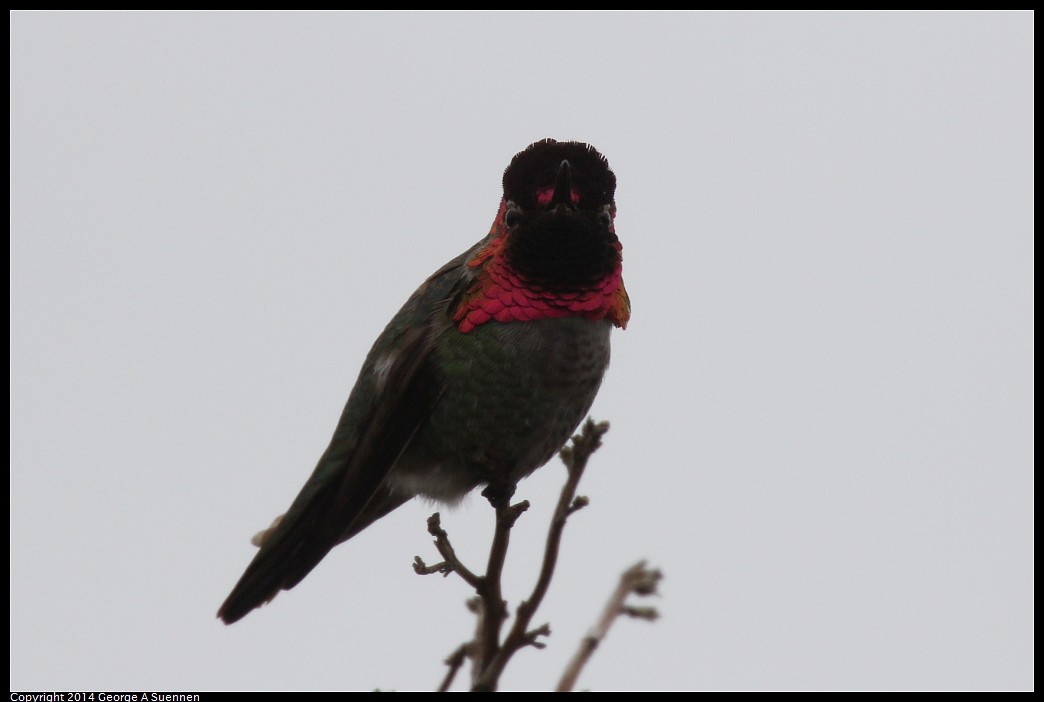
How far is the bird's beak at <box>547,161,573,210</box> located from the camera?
655 cm

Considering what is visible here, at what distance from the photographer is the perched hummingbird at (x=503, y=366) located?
676cm

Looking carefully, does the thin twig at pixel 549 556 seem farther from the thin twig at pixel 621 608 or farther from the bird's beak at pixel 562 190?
the bird's beak at pixel 562 190

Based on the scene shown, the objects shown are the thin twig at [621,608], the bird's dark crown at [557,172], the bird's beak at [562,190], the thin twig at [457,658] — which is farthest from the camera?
the bird's dark crown at [557,172]

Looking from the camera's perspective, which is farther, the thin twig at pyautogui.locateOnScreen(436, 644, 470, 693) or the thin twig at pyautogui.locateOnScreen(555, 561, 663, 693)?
the thin twig at pyautogui.locateOnScreen(436, 644, 470, 693)

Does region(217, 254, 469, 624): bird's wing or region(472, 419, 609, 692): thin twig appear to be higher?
region(217, 254, 469, 624): bird's wing

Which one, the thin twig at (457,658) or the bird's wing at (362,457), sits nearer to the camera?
the thin twig at (457,658)

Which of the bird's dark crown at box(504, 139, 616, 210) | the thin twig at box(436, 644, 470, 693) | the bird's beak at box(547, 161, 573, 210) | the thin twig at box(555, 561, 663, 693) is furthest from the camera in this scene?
the bird's dark crown at box(504, 139, 616, 210)

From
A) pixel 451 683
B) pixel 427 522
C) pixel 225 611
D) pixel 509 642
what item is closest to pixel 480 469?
pixel 225 611

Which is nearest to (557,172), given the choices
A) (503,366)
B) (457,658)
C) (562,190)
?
(562,190)

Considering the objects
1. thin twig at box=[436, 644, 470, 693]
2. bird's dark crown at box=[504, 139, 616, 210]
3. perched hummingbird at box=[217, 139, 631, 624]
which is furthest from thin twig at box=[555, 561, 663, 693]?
bird's dark crown at box=[504, 139, 616, 210]

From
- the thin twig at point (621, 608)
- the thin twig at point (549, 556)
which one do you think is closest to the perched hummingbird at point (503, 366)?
the thin twig at point (549, 556)

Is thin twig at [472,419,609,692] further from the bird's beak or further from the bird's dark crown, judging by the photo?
the bird's dark crown

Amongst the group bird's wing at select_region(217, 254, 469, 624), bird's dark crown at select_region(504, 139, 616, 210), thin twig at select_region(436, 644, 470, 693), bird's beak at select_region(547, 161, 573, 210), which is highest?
bird's dark crown at select_region(504, 139, 616, 210)

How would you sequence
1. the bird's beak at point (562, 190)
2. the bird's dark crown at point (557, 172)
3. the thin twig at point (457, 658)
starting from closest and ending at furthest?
the thin twig at point (457, 658)
the bird's beak at point (562, 190)
the bird's dark crown at point (557, 172)
